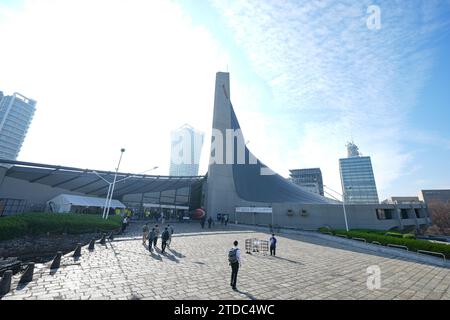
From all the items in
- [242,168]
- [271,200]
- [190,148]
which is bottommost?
[271,200]

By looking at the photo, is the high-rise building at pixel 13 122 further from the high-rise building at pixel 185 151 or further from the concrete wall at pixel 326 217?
the concrete wall at pixel 326 217

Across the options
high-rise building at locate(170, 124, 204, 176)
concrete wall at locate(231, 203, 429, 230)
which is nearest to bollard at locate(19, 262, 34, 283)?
concrete wall at locate(231, 203, 429, 230)

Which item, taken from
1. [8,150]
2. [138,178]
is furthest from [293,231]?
[8,150]

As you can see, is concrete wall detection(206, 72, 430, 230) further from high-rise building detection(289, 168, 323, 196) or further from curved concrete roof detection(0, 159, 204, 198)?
high-rise building detection(289, 168, 323, 196)

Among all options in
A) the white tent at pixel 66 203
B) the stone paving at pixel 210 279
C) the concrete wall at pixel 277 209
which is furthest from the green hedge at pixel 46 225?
the concrete wall at pixel 277 209

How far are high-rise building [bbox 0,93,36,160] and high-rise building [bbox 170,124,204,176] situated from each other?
229 ft

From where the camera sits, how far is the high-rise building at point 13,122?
88438 millimetres

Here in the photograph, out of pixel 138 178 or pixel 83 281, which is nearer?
pixel 83 281

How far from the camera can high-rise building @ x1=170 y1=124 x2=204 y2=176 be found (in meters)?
99.6

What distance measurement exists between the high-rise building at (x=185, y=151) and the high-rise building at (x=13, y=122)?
69.9 meters

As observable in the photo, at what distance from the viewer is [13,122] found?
93812 mm
